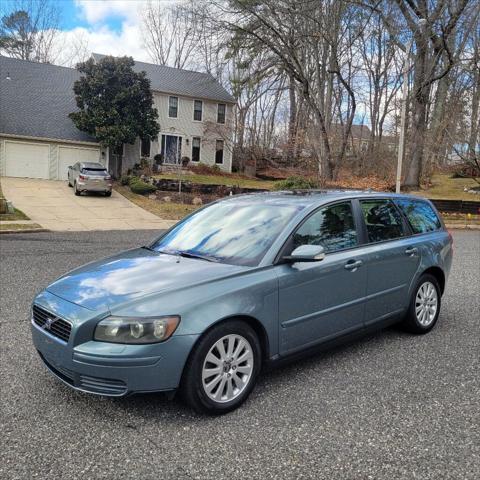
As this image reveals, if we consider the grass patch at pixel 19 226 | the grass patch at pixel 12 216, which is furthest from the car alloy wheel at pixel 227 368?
the grass patch at pixel 12 216

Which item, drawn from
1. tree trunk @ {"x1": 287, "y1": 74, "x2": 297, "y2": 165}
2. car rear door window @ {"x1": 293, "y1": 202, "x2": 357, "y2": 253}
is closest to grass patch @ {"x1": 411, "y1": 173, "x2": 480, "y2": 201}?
tree trunk @ {"x1": 287, "y1": 74, "x2": 297, "y2": 165}

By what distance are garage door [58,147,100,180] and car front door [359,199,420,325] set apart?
2817 centimetres

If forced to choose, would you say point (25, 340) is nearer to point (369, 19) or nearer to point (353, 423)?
point (353, 423)

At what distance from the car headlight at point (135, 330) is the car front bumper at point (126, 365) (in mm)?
38

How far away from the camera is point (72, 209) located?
19.6 meters

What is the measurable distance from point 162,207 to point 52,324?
17919 mm

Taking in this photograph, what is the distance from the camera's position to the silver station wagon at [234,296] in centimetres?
305

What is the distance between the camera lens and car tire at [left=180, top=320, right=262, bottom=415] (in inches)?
124

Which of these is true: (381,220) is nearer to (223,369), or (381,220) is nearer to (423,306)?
(423,306)

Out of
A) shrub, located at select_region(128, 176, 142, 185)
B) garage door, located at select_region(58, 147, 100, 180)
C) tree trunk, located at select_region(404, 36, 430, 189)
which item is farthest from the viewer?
garage door, located at select_region(58, 147, 100, 180)

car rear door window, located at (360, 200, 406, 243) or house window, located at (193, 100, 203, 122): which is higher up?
house window, located at (193, 100, 203, 122)

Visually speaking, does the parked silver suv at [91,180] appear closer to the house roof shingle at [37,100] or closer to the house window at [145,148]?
the house roof shingle at [37,100]

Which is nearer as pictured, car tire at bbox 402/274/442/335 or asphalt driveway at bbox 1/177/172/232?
car tire at bbox 402/274/442/335

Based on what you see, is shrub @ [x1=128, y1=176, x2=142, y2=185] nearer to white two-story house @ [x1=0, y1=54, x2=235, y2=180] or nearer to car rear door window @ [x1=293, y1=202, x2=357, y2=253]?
white two-story house @ [x1=0, y1=54, x2=235, y2=180]
